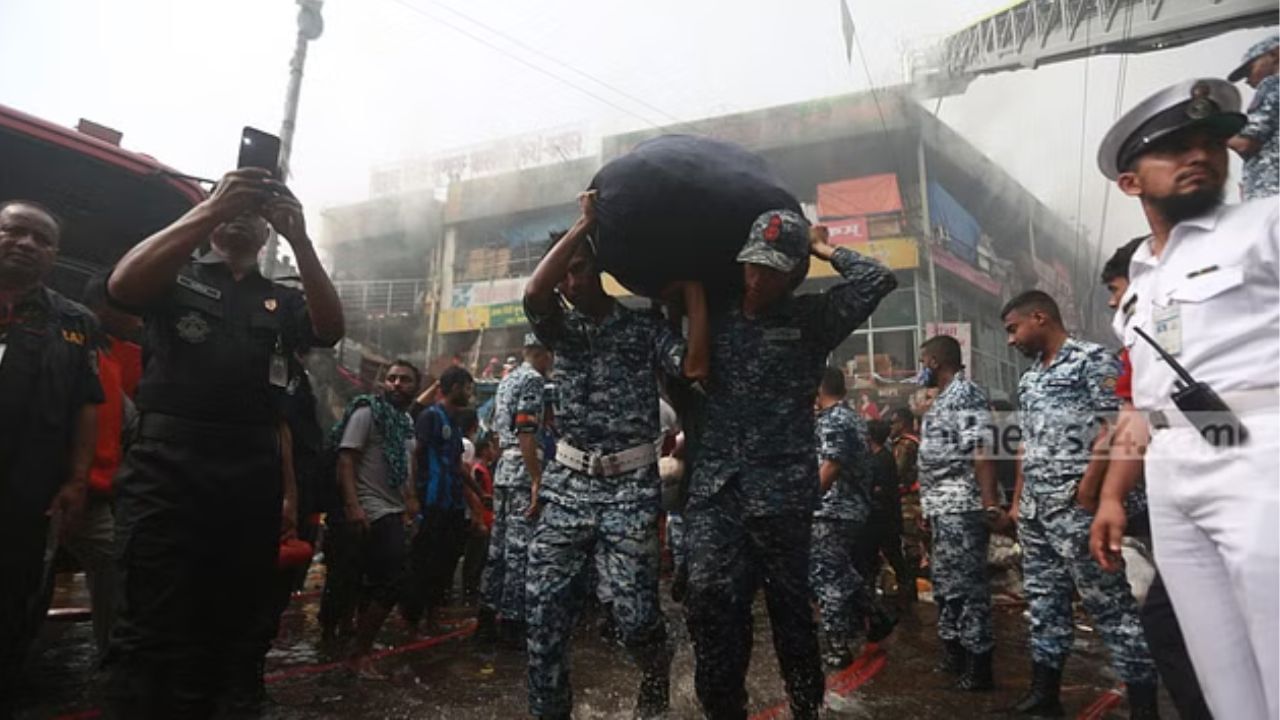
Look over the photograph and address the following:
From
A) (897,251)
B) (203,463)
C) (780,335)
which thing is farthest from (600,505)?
(897,251)

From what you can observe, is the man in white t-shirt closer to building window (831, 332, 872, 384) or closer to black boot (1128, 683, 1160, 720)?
black boot (1128, 683, 1160, 720)

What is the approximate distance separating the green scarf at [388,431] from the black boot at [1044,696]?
325 centimetres

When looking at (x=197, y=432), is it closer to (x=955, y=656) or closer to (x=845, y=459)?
(x=845, y=459)

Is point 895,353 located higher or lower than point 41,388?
higher

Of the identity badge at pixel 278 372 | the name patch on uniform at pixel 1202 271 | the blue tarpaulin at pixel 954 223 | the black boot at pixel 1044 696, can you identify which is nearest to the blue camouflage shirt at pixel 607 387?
the identity badge at pixel 278 372

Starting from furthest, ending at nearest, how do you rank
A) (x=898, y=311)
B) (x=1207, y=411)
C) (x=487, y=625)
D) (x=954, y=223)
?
1. (x=954, y=223)
2. (x=898, y=311)
3. (x=487, y=625)
4. (x=1207, y=411)

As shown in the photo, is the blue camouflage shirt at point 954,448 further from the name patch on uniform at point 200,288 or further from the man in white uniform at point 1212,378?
the name patch on uniform at point 200,288

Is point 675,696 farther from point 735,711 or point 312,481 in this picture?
point 312,481

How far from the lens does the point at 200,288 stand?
2127mm

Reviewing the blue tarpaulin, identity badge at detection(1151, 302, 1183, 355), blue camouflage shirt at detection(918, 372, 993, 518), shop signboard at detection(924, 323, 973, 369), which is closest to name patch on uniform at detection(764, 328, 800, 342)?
identity badge at detection(1151, 302, 1183, 355)

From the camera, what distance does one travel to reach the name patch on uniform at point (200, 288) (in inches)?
81.8

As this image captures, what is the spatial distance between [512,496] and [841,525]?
2.05 metres

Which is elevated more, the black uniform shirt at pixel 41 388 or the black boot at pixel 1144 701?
the black uniform shirt at pixel 41 388

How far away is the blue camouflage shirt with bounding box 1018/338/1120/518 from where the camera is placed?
125 inches
